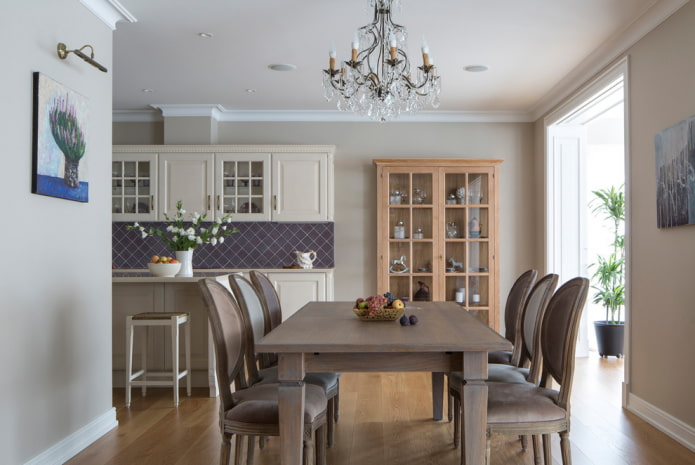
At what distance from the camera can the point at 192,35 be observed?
438 centimetres

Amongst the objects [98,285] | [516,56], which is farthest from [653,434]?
[98,285]

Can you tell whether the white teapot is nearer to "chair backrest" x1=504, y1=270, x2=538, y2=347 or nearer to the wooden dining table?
"chair backrest" x1=504, y1=270, x2=538, y2=347

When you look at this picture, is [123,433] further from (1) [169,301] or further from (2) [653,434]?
(2) [653,434]

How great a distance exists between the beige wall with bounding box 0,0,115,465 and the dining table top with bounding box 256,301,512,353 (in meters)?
1.23

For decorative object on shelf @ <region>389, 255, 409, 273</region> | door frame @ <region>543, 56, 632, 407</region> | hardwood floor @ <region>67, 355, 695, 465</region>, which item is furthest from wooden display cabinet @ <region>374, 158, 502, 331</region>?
hardwood floor @ <region>67, 355, 695, 465</region>

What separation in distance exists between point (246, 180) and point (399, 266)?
5.99 ft

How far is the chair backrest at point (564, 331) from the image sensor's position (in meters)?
2.57

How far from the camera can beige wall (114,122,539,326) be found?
22.3ft

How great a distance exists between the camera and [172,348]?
462cm

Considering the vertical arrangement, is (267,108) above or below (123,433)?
above

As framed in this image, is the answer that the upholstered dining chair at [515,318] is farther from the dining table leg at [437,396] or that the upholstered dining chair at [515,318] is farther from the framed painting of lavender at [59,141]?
the framed painting of lavender at [59,141]

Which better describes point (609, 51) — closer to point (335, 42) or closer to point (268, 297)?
point (335, 42)

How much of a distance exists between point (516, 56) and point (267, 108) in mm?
2791

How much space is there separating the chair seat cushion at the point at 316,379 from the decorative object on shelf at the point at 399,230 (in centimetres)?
343
